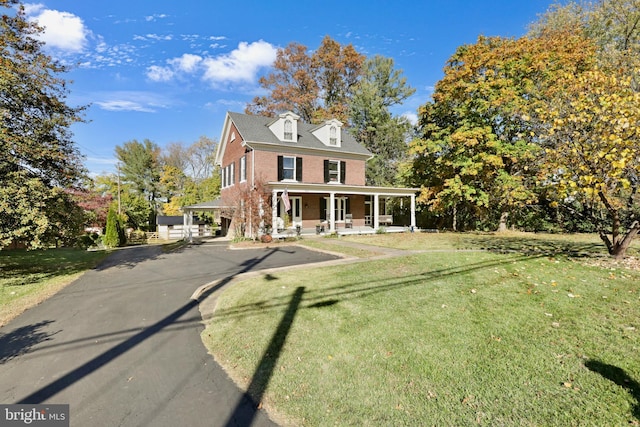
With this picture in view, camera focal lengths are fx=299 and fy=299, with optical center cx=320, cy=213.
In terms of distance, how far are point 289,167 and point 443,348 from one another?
58.9 feet

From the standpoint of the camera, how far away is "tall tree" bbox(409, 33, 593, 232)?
18.3 meters

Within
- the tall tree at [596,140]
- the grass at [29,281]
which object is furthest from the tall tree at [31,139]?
the tall tree at [596,140]

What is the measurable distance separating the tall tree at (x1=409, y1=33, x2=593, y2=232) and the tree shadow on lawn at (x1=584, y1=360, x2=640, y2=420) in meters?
16.2

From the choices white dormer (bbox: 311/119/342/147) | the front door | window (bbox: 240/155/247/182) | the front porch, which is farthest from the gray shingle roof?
the front door

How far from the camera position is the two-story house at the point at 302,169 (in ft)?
64.1

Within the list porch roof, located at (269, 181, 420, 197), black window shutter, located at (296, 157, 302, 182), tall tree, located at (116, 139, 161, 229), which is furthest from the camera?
tall tree, located at (116, 139, 161, 229)

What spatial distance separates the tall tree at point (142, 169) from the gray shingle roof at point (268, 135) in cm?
2719

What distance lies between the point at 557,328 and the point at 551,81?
18114mm

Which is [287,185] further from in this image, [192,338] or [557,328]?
[557,328]

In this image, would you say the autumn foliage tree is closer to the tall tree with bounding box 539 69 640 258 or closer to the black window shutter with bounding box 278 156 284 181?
the black window shutter with bounding box 278 156 284 181

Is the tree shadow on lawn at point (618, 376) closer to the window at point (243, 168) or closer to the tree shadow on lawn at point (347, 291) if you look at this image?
the tree shadow on lawn at point (347, 291)

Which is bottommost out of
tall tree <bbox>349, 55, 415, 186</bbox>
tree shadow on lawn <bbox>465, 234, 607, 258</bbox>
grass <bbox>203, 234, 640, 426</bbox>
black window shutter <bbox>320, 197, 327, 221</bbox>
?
grass <bbox>203, 234, 640, 426</bbox>

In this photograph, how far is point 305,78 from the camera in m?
34.9

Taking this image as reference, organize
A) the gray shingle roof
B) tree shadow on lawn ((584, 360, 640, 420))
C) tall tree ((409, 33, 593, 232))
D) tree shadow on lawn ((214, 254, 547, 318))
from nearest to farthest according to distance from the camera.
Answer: tree shadow on lawn ((584, 360, 640, 420)) → tree shadow on lawn ((214, 254, 547, 318)) → tall tree ((409, 33, 593, 232)) → the gray shingle roof
